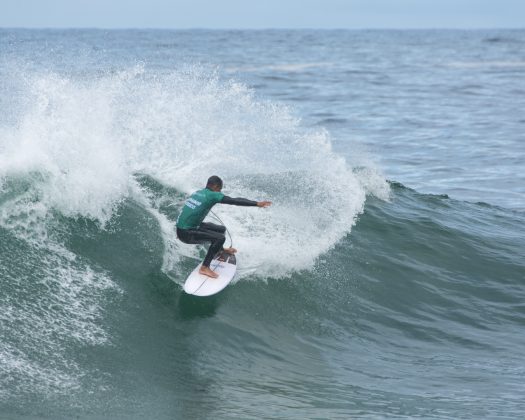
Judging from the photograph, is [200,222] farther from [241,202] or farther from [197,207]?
[241,202]

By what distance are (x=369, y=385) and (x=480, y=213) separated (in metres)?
9.48

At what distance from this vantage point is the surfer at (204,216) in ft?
33.4

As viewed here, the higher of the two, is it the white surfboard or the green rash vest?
the green rash vest

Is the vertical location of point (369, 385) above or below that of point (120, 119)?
below

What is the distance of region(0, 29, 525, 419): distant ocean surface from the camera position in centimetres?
861

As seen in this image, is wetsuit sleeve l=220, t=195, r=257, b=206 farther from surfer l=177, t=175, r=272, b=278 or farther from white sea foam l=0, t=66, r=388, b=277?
white sea foam l=0, t=66, r=388, b=277

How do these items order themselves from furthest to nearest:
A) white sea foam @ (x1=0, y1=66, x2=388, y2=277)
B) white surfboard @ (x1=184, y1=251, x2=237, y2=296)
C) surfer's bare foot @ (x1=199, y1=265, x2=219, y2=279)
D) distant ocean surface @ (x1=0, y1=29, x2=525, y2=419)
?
1. white sea foam @ (x1=0, y1=66, x2=388, y2=277)
2. surfer's bare foot @ (x1=199, y1=265, x2=219, y2=279)
3. white surfboard @ (x1=184, y1=251, x2=237, y2=296)
4. distant ocean surface @ (x1=0, y1=29, x2=525, y2=419)

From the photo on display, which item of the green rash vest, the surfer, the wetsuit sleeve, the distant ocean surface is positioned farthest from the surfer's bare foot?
the wetsuit sleeve

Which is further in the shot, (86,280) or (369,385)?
(86,280)

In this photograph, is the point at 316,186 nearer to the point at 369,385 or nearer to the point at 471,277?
the point at 471,277

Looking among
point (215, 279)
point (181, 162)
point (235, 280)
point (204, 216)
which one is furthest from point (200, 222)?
point (181, 162)

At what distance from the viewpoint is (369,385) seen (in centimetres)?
940

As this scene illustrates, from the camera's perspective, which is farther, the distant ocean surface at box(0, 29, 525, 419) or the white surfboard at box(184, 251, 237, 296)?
the white surfboard at box(184, 251, 237, 296)

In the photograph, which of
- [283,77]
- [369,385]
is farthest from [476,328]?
[283,77]
